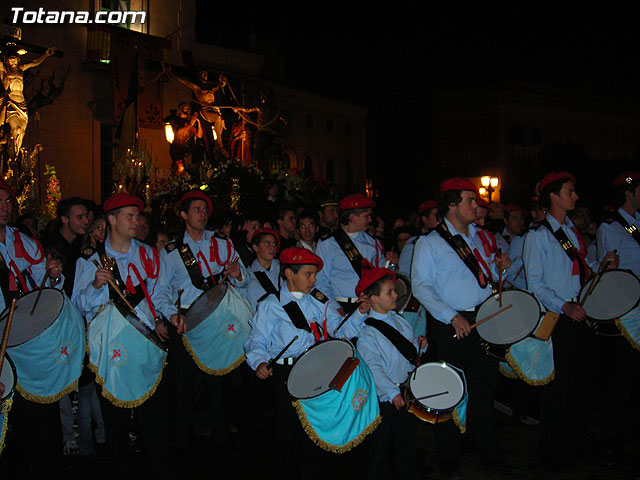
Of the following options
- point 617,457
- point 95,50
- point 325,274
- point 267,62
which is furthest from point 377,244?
point 267,62

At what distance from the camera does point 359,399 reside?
4.42 metres

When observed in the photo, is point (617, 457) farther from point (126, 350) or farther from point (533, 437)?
point (126, 350)

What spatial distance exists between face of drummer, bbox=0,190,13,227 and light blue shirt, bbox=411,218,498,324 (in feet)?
9.80

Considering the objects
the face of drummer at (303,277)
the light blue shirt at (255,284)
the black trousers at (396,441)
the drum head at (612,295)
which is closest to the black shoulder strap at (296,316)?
the face of drummer at (303,277)

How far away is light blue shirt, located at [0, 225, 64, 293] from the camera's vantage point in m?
5.05

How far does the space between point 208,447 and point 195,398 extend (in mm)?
692

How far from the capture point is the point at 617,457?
17.8 feet

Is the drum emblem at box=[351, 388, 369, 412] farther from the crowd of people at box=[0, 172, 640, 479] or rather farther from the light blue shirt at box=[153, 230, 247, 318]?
the light blue shirt at box=[153, 230, 247, 318]

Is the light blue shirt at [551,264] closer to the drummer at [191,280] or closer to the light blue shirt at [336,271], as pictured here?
the light blue shirt at [336,271]

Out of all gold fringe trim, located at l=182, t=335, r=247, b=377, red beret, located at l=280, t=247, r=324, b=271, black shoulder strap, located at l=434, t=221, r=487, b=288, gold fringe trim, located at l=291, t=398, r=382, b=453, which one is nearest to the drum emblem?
gold fringe trim, located at l=291, t=398, r=382, b=453

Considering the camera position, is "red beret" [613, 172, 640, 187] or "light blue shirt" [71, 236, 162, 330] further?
"red beret" [613, 172, 640, 187]

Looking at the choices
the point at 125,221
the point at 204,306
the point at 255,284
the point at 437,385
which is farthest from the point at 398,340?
the point at 255,284
